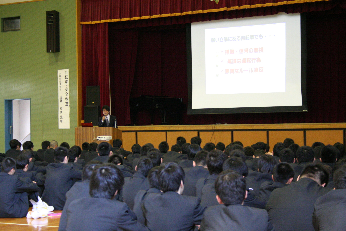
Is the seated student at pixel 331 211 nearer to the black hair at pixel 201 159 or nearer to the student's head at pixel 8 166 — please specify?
the black hair at pixel 201 159

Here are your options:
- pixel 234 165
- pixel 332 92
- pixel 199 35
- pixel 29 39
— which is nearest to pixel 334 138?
pixel 332 92

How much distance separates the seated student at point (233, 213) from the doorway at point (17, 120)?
10155 millimetres

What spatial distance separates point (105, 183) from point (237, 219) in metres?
0.74

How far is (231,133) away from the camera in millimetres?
8477

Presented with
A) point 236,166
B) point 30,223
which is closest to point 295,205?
point 236,166

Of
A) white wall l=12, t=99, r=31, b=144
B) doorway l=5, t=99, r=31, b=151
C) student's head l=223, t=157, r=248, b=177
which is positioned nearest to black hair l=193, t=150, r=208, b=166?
student's head l=223, t=157, r=248, b=177

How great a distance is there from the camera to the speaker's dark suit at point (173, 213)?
2.27 m

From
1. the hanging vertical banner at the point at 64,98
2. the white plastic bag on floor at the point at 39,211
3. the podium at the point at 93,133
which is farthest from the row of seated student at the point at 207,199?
the hanging vertical banner at the point at 64,98

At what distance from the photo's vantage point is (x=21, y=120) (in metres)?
11.4

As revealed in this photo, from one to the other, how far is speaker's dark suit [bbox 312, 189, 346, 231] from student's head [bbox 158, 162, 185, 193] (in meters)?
0.82

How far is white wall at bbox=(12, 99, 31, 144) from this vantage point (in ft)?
36.7

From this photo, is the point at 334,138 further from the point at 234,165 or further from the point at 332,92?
the point at 234,165

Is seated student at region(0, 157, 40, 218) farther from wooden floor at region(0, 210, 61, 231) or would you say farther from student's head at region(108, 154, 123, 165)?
student's head at region(108, 154, 123, 165)

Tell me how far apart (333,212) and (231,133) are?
6.54m
